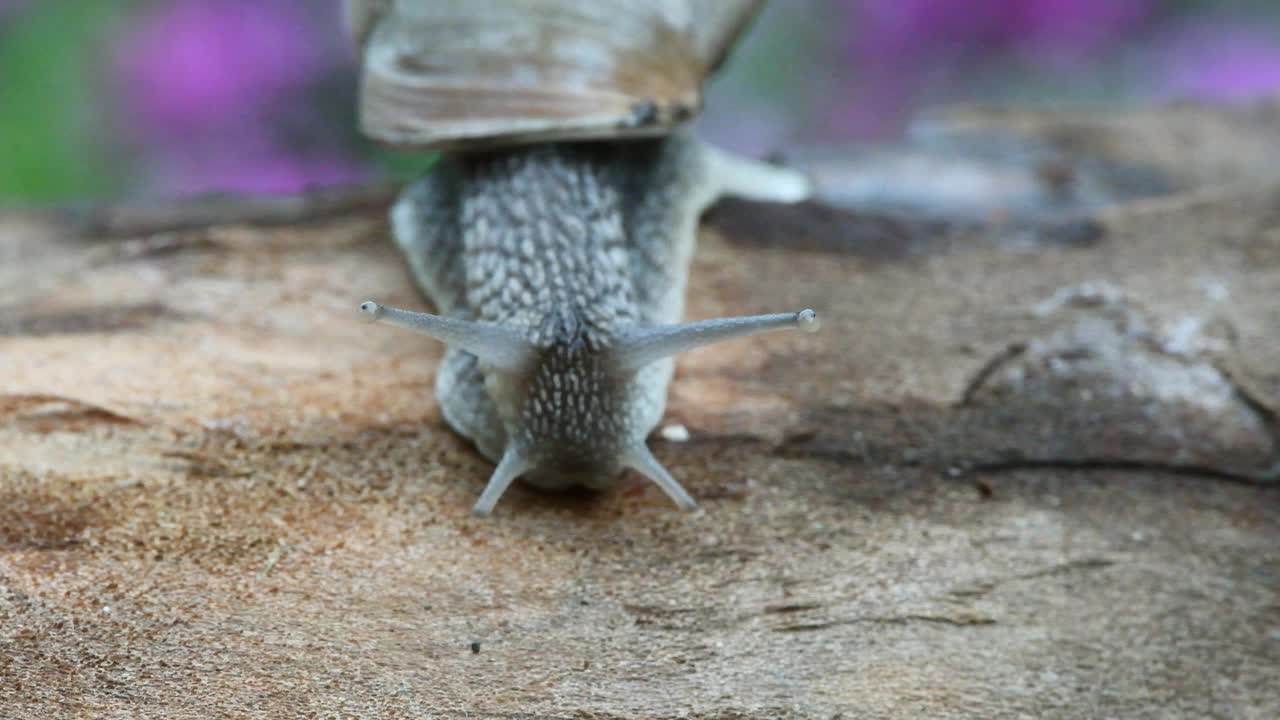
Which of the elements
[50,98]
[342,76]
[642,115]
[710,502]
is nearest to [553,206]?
[642,115]

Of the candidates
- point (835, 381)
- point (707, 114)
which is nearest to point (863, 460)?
point (835, 381)

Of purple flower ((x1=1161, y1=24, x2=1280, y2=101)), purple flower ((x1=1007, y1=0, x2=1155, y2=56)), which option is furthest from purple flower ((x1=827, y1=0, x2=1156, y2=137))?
purple flower ((x1=1161, y1=24, x2=1280, y2=101))

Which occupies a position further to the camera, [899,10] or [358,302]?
[899,10]

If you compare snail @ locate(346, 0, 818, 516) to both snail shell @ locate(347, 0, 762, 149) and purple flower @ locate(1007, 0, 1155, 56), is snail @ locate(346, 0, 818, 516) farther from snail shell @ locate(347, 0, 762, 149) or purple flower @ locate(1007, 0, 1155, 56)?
purple flower @ locate(1007, 0, 1155, 56)

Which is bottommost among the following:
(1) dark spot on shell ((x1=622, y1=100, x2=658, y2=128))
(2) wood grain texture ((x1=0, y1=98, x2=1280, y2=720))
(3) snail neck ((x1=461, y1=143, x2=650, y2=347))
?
(2) wood grain texture ((x1=0, y1=98, x2=1280, y2=720))

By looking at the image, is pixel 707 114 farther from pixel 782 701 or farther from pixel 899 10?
pixel 782 701

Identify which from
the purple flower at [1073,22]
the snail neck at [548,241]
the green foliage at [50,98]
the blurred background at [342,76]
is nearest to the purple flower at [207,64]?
the blurred background at [342,76]
